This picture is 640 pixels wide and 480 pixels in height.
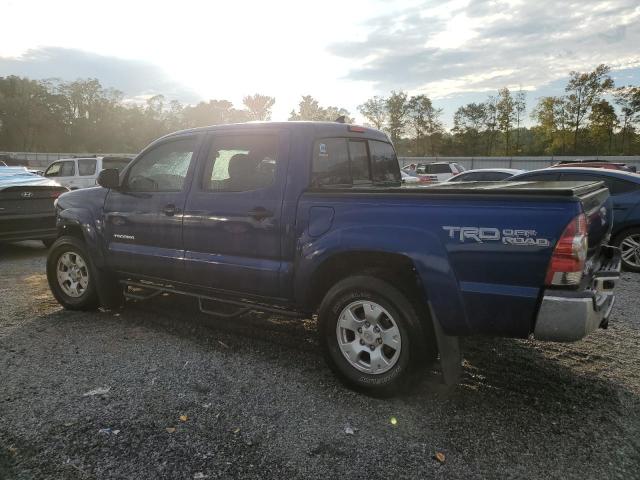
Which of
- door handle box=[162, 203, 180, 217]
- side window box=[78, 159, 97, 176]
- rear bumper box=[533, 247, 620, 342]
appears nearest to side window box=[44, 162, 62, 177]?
side window box=[78, 159, 97, 176]

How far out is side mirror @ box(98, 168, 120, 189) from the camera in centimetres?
481

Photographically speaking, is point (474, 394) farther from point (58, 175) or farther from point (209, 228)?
point (58, 175)

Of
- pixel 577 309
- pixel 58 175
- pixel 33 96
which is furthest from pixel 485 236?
pixel 33 96

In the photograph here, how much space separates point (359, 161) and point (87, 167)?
554 inches

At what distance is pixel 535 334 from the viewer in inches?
114

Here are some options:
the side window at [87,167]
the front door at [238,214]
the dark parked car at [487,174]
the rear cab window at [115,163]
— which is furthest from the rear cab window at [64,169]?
the front door at [238,214]

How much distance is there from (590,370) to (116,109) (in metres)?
106

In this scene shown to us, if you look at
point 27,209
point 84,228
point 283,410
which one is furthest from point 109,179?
point 27,209

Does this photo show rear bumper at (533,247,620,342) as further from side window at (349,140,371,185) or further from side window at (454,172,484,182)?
side window at (454,172,484,182)

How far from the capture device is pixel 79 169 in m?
15.8

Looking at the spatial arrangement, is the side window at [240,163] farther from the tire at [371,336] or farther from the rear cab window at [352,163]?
the tire at [371,336]

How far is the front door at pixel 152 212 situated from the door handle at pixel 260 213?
862 millimetres

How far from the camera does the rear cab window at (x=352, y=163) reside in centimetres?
390

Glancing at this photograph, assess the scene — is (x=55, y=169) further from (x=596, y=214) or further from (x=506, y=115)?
(x=506, y=115)
